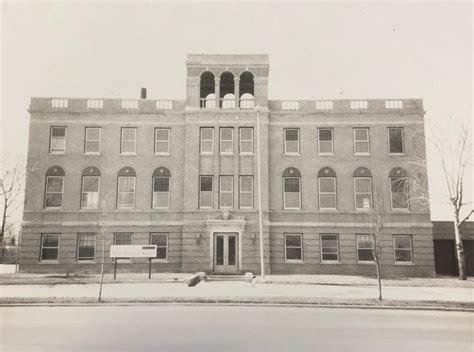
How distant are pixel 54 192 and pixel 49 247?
3968 millimetres

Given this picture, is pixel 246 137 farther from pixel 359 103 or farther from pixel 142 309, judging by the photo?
pixel 142 309

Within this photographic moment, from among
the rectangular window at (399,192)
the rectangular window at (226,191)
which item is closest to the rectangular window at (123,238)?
the rectangular window at (226,191)

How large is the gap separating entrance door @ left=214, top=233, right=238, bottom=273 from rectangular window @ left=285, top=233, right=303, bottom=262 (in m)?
3.78

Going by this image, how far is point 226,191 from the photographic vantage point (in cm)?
2931

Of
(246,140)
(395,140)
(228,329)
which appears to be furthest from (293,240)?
(228,329)

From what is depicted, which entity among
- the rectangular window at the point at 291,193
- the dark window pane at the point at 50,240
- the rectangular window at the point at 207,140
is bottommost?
the dark window pane at the point at 50,240

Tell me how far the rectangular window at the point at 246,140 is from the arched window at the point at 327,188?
550cm

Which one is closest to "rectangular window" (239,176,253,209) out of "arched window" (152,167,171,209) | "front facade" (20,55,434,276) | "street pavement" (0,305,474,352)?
"front facade" (20,55,434,276)

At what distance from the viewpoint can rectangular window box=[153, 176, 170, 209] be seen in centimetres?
2961

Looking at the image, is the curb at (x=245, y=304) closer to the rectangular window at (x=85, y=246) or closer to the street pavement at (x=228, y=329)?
the street pavement at (x=228, y=329)

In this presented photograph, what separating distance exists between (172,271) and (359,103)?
728 inches

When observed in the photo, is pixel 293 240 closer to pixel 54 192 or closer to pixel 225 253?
pixel 225 253

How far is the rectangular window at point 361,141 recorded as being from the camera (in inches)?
1186

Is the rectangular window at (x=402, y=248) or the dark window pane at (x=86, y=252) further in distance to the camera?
the dark window pane at (x=86, y=252)
